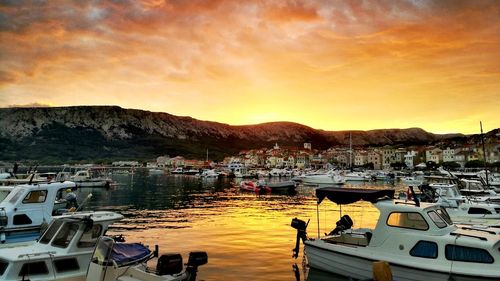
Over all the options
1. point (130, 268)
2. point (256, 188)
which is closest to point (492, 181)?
point (256, 188)

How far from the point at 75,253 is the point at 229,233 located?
1814cm

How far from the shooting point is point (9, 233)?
21172 millimetres

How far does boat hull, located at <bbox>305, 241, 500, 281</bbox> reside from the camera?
14312mm

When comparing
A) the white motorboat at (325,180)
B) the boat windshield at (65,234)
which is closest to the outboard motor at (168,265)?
the boat windshield at (65,234)

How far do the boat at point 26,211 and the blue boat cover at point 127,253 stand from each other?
8313 mm

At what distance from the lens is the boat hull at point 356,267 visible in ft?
47.0

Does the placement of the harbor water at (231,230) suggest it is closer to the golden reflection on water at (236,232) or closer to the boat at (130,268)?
the golden reflection on water at (236,232)

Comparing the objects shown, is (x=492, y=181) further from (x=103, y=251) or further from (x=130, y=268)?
(x=103, y=251)

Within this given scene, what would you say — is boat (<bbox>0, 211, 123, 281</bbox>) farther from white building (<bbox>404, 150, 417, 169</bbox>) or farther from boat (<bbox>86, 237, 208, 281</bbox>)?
white building (<bbox>404, 150, 417, 169</bbox>)

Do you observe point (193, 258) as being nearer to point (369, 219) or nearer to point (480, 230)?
point (480, 230)

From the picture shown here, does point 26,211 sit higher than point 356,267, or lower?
higher

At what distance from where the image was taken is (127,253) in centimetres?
1521

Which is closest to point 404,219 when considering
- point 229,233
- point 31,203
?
point 229,233

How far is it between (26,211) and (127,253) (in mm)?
10183
